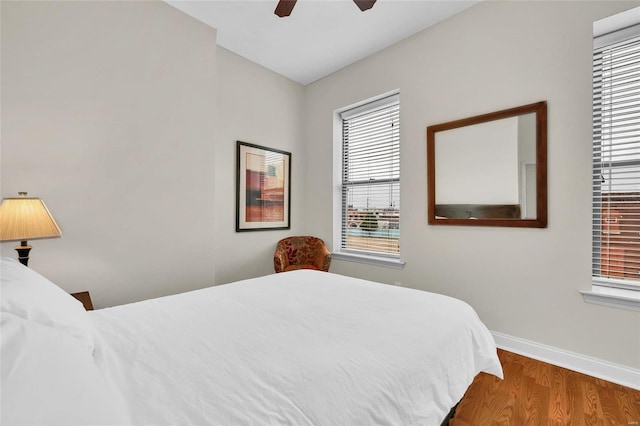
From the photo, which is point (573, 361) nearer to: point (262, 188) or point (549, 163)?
point (549, 163)

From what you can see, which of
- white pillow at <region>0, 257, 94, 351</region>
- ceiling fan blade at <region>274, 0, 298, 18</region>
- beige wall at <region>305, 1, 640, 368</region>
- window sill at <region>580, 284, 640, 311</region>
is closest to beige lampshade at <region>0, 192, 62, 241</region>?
white pillow at <region>0, 257, 94, 351</region>

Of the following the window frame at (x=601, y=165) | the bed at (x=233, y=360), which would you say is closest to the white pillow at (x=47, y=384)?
the bed at (x=233, y=360)

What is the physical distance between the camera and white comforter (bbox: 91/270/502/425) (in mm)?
773

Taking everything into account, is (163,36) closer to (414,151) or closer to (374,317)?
(414,151)

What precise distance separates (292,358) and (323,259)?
238cm

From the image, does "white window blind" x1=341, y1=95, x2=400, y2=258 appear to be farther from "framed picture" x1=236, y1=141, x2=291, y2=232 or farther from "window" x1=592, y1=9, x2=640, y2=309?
"window" x1=592, y1=9, x2=640, y2=309

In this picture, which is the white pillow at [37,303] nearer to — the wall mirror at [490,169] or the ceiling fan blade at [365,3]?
the ceiling fan blade at [365,3]

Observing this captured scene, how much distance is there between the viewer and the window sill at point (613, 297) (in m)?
1.85

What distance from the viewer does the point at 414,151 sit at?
2920mm

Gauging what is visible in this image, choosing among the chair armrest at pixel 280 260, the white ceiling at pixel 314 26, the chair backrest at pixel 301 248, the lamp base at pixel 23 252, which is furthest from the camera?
the chair backrest at pixel 301 248

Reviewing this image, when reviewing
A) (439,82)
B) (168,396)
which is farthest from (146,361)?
(439,82)

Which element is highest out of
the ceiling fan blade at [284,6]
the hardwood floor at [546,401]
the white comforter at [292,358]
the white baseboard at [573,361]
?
the ceiling fan blade at [284,6]

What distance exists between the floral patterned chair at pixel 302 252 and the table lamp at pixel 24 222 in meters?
2.08

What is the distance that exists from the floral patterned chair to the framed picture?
283mm
